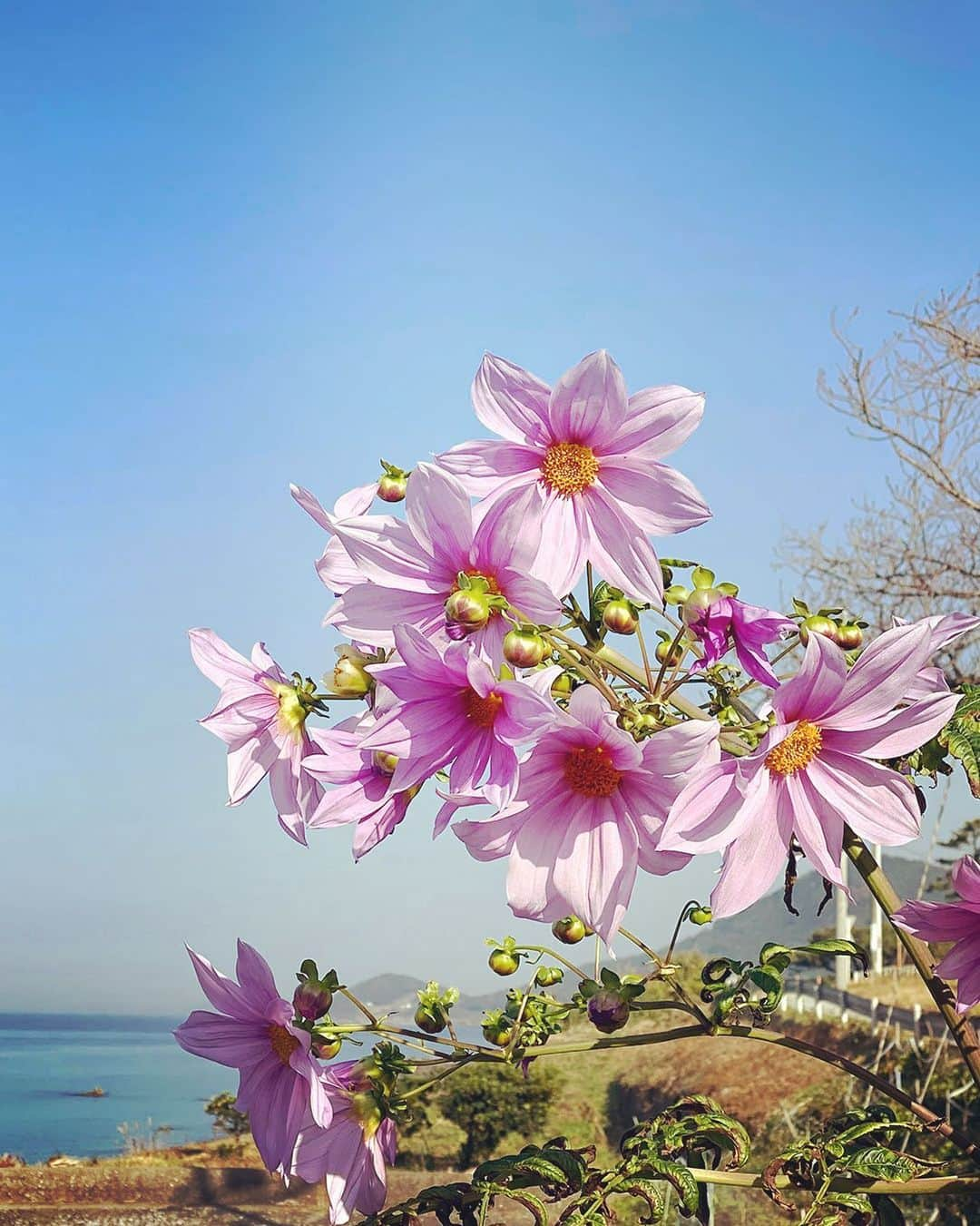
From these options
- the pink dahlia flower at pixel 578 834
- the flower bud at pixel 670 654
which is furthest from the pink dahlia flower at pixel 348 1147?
the flower bud at pixel 670 654

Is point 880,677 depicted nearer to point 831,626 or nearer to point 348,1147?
point 831,626

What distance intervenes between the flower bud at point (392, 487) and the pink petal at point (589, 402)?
0.52ft

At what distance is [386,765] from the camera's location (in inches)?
27.3

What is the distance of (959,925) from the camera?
0.77m

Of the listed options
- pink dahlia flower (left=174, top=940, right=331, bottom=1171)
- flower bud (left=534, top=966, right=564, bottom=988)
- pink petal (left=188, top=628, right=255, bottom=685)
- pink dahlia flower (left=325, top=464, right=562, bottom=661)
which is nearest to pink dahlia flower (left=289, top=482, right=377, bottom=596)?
pink dahlia flower (left=325, top=464, right=562, bottom=661)

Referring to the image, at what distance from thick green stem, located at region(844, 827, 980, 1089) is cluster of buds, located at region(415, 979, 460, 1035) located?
387 millimetres

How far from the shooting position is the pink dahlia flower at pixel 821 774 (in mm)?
615

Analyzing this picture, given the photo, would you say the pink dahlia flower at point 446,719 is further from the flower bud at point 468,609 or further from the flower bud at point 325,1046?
the flower bud at point 325,1046

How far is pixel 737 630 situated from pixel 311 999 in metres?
→ 0.41

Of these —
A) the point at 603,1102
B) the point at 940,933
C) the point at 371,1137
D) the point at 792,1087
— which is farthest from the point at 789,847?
the point at 603,1102

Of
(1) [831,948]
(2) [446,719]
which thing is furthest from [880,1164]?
(2) [446,719]

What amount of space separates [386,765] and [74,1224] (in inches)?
111

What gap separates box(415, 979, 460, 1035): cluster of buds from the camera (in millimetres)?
976

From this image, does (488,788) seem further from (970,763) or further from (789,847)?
(970,763)
